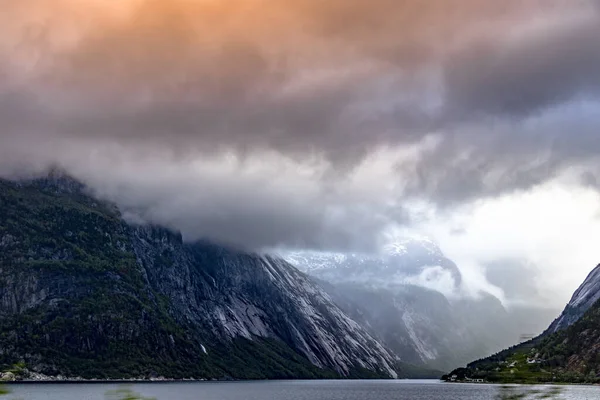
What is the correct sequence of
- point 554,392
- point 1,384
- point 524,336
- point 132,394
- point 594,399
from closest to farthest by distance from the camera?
1. point 1,384
2. point 132,394
3. point 554,392
4. point 524,336
5. point 594,399

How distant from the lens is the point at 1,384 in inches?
872

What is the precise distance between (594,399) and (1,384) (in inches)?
7544

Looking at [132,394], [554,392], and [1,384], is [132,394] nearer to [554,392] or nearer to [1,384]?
[1,384]

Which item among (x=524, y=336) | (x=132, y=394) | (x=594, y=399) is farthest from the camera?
(x=594, y=399)

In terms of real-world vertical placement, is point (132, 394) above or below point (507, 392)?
above

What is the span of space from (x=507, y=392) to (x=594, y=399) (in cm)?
17760

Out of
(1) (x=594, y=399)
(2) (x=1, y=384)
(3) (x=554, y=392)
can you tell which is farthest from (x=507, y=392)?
(1) (x=594, y=399)

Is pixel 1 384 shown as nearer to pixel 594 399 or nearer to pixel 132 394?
pixel 132 394

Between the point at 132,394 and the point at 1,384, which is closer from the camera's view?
the point at 1,384

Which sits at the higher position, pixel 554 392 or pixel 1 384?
pixel 1 384

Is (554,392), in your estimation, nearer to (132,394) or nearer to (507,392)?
(507,392)

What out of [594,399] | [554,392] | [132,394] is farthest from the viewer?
[594,399]

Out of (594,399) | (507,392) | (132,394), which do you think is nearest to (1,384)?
(132,394)

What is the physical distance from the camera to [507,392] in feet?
94.5
